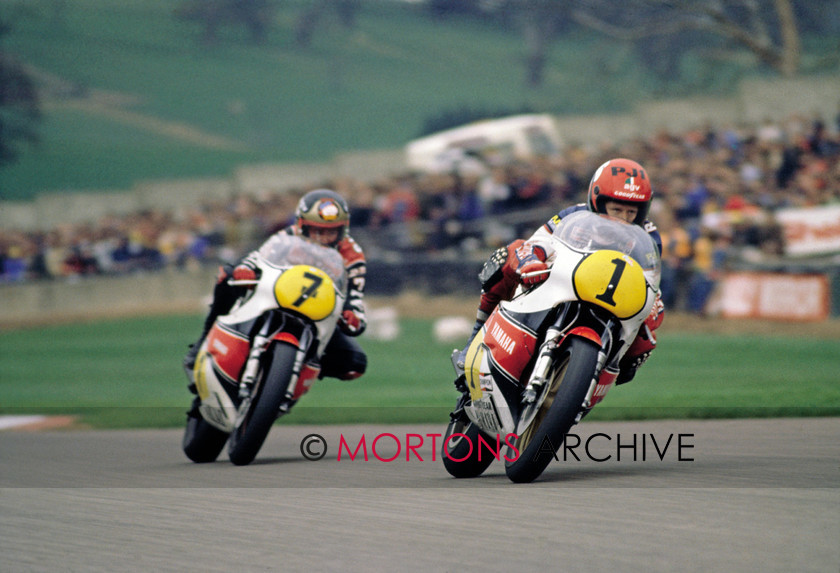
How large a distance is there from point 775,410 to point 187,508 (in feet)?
18.7

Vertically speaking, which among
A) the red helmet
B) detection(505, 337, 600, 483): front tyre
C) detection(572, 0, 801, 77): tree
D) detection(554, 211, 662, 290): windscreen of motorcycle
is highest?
detection(572, 0, 801, 77): tree

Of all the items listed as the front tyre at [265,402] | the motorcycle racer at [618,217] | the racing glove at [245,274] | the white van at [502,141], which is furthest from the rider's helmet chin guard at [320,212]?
the white van at [502,141]

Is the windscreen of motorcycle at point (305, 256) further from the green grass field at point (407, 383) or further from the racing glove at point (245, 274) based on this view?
the green grass field at point (407, 383)

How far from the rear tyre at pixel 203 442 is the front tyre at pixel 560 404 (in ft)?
9.51

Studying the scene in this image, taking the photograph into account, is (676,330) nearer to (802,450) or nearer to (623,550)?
(802,450)

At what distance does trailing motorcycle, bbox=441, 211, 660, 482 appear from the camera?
5.54 meters

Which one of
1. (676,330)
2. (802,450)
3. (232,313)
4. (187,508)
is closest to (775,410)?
(802,450)

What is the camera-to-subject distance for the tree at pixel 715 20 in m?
35.3

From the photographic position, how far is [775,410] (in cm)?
969

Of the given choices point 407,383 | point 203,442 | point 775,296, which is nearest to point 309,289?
point 203,442

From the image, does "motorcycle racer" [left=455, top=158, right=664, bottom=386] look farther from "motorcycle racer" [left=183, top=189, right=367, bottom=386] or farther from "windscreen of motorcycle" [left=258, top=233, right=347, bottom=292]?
"motorcycle racer" [left=183, top=189, right=367, bottom=386]

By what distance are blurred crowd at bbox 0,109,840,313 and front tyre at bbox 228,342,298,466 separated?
11.9 metres

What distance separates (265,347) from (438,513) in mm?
2664

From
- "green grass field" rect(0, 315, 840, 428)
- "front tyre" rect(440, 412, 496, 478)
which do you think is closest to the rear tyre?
"front tyre" rect(440, 412, 496, 478)
